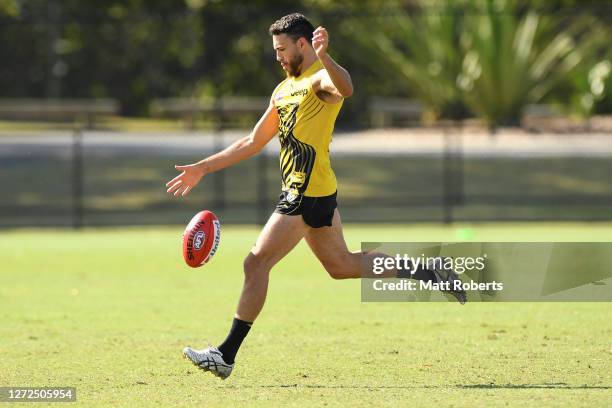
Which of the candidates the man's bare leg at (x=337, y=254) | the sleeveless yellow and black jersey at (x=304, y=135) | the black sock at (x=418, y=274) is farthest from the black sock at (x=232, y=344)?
the black sock at (x=418, y=274)

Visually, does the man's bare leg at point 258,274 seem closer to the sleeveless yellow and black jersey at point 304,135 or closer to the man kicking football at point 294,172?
the man kicking football at point 294,172

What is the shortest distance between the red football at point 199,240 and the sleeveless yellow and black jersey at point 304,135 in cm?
62

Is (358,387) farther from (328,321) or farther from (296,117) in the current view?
(328,321)

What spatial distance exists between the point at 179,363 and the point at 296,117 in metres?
2.05

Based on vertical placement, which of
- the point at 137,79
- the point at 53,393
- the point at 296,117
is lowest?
the point at 53,393

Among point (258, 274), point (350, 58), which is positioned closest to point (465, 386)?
point (258, 274)

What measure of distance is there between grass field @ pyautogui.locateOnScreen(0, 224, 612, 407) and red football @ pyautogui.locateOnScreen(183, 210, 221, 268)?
78 cm

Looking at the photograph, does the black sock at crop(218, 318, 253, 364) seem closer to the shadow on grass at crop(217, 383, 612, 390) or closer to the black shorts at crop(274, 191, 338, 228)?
the shadow on grass at crop(217, 383, 612, 390)

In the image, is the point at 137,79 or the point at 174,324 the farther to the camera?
the point at 137,79

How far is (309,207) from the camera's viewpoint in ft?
28.7

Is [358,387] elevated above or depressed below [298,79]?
below

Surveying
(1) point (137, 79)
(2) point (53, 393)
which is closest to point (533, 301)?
(2) point (53, 393)

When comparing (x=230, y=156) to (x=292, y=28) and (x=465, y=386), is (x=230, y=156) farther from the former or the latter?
(x=465, y=386)

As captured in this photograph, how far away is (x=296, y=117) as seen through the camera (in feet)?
28.5
